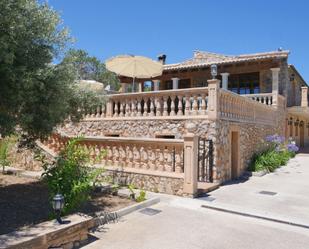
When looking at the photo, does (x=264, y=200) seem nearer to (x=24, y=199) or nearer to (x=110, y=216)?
(x=110, y=216)

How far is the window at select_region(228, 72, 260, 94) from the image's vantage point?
19569 millimetres

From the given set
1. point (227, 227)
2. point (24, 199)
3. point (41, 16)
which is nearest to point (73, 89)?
point (41, 16)

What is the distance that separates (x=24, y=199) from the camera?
761cm

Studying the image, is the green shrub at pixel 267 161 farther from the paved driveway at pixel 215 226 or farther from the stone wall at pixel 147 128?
the stone wall at pixel 147 128

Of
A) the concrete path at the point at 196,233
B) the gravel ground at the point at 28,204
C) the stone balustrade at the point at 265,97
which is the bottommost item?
the concrete path at the point at 196,233

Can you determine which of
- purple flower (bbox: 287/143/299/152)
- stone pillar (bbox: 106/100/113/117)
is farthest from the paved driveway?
purple flower (bbox: 287/143/299/152)

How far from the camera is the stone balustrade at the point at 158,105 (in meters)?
10.2

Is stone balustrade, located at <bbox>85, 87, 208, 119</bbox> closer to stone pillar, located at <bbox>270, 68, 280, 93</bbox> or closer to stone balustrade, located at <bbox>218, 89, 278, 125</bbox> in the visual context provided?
stone balustrade, located at <bbox>218, 89, 278, 125</bbox>

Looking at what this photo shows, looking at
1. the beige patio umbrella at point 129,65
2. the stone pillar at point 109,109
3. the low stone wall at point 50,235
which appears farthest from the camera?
the beige patio umbrella at point 129,65

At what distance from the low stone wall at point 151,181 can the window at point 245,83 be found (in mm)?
13025

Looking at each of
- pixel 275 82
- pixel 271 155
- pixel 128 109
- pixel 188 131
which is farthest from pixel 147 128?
pixel 275 82

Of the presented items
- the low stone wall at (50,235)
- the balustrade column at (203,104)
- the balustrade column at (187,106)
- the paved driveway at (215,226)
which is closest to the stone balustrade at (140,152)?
the paved driveway at (215,226)

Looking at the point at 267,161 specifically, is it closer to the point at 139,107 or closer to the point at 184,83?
the point at 139,107

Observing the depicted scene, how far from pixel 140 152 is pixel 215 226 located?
3.70 meters
